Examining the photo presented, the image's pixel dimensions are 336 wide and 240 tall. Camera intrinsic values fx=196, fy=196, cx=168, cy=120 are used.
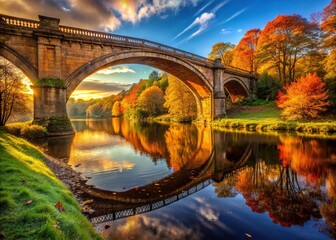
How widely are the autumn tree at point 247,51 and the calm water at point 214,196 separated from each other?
39764 mm

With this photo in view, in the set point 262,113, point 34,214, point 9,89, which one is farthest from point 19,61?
point 262,113

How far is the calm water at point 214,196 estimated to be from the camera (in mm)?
4480

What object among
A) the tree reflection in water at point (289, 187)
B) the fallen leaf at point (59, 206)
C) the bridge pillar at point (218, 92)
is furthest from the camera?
the bridge pillar at point (218, 92)

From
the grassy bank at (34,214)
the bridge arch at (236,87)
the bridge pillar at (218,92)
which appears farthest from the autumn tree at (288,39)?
the grassy bank at (34,214)

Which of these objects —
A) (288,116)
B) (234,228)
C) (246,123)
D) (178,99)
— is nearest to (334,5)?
(288,116)

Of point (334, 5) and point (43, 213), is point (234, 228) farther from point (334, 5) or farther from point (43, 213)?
point (334, 5)

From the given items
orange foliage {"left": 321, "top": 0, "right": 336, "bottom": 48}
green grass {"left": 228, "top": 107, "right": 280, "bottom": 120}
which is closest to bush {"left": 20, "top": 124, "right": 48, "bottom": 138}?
green grass {"left": 228, "top": 107, "right": 280, "bottom": 120}

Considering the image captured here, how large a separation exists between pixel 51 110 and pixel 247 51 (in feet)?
140

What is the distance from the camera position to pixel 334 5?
24656 mm

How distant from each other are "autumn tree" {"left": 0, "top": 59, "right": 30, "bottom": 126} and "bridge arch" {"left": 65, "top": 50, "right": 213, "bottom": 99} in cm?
426

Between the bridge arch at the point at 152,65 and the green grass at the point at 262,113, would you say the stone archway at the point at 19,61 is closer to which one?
the bridge arch at the point at 152,65

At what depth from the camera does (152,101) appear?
55.8 meters

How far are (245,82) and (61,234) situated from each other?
→ 44975 millimetres

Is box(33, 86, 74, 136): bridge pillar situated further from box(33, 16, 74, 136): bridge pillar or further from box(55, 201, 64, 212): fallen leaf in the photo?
box(55, 201, 64, 212): fallen leaf
